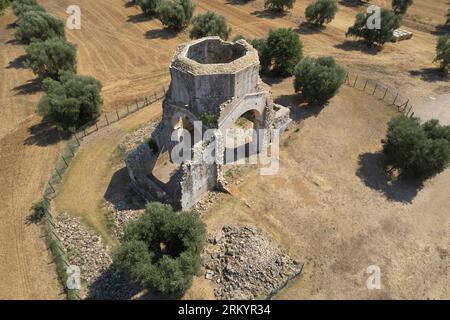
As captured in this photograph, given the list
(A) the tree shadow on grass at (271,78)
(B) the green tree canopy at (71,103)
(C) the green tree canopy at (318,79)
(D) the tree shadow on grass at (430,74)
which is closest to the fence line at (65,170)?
(B) the green tree canopy at (71,103)

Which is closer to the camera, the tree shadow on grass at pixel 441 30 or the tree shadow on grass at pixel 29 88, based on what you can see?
the tree shadow on grass at pixel 29 88

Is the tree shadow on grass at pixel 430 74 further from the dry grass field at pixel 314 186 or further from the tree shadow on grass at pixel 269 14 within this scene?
the tree shadow on grass at pixel 269 14

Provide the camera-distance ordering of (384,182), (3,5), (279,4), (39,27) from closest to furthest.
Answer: (384,182), (39,27), (279,4), (3,5)

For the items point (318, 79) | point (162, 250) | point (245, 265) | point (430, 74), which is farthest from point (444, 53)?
point (162, 250)

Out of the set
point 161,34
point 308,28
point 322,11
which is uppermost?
point 322,11

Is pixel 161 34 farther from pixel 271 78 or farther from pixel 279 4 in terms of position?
pixel 271 78

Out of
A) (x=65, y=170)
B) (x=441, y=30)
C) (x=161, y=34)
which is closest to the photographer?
(x=65, y=170)

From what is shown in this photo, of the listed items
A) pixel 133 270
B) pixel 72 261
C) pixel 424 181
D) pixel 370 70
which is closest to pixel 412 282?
pixel 424 181
